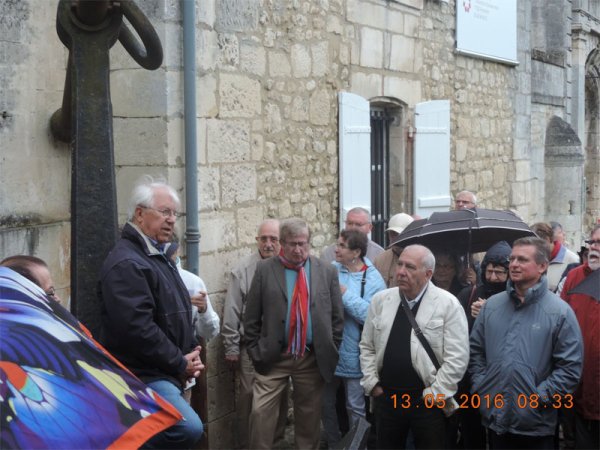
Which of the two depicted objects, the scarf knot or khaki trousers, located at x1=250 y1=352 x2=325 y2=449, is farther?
A: khaki trousers, located at x1=250 y1=352 x2=325 y2=449

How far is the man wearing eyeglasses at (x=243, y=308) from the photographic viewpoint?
6.30 meters

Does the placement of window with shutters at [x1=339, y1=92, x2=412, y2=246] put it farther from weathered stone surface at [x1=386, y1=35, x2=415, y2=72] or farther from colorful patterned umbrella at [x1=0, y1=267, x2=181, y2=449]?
colorful patterned umbrella at [x1=0, y1=267, x2=181, y2=449]

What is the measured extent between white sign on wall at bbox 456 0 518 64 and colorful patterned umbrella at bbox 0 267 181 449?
8.17 metres

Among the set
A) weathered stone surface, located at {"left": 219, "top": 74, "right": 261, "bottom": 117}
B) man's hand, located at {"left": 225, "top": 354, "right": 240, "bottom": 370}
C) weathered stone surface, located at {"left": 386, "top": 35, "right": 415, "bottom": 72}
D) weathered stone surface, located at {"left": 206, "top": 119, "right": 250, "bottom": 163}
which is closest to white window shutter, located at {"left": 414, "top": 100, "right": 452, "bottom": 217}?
weathered stone surface, located at {"left": 386, "top": 35, "right": 415, "bottom": 72}

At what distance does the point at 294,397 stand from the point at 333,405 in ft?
1.23

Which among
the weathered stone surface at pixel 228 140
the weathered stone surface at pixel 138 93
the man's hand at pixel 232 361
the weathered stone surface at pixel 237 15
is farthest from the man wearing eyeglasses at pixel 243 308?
the weathered stone surface at pixel 237 15

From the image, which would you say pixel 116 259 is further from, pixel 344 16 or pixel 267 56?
pixel 344 16

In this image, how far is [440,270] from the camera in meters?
6.08

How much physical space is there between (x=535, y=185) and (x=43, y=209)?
9.62 metres

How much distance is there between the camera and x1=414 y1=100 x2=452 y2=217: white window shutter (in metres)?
9.45

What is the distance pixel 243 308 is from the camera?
6.35 meters

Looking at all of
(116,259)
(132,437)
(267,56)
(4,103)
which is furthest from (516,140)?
(132,437)

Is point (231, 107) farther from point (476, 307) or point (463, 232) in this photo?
point (476, 307)

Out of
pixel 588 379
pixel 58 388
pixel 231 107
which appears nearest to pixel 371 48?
pixel 231 107
